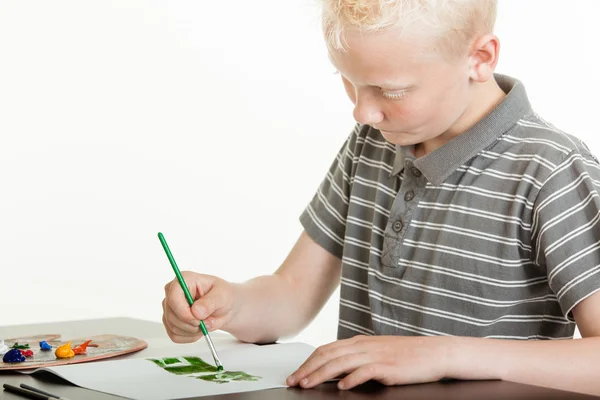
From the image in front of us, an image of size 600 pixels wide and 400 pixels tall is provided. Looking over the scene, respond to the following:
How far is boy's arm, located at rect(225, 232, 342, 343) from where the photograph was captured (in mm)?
1195

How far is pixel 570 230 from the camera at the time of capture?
3.34 ft

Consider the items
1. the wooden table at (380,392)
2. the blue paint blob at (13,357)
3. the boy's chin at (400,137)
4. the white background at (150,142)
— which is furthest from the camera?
the white background at (150,142)

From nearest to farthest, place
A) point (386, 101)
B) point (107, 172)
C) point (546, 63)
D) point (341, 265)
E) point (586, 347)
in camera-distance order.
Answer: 1. point (586, 347)
2. point (386, 101)
3. point (341, 265)
4. point (546, 63)
5. point (107, 172)

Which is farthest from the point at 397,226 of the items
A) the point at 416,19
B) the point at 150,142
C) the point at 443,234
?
the point at 150,142

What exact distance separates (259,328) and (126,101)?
7.15ft

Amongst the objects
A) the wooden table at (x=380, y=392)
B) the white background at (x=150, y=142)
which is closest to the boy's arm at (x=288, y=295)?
the wooden table at (x=380, y=392)

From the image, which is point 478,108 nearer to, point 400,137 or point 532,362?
point 400,137

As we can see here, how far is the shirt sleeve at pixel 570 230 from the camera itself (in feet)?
3.27

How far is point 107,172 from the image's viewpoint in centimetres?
323

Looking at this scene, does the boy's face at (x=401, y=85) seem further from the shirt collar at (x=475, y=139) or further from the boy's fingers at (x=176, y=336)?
the boy's fingers at (x=176, y=336)

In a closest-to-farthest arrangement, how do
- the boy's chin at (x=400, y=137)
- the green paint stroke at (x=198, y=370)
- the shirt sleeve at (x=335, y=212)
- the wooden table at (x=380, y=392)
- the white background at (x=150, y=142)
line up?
1. the wooden table at (x=380, y=392)
2. the green paint stroke at (x=198, y=370)
3. the boy's chin at (x=400, y=137)
4. the shirt sleeve at (x=335, y=212)
5. the white background at (x=150, y=142)

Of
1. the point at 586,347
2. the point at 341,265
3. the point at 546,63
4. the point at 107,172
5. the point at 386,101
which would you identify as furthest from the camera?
the point at 107,172

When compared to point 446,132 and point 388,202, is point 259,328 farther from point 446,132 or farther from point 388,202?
point 446,132

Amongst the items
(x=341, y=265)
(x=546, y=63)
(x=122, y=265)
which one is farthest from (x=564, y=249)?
(x=122, y=265)
